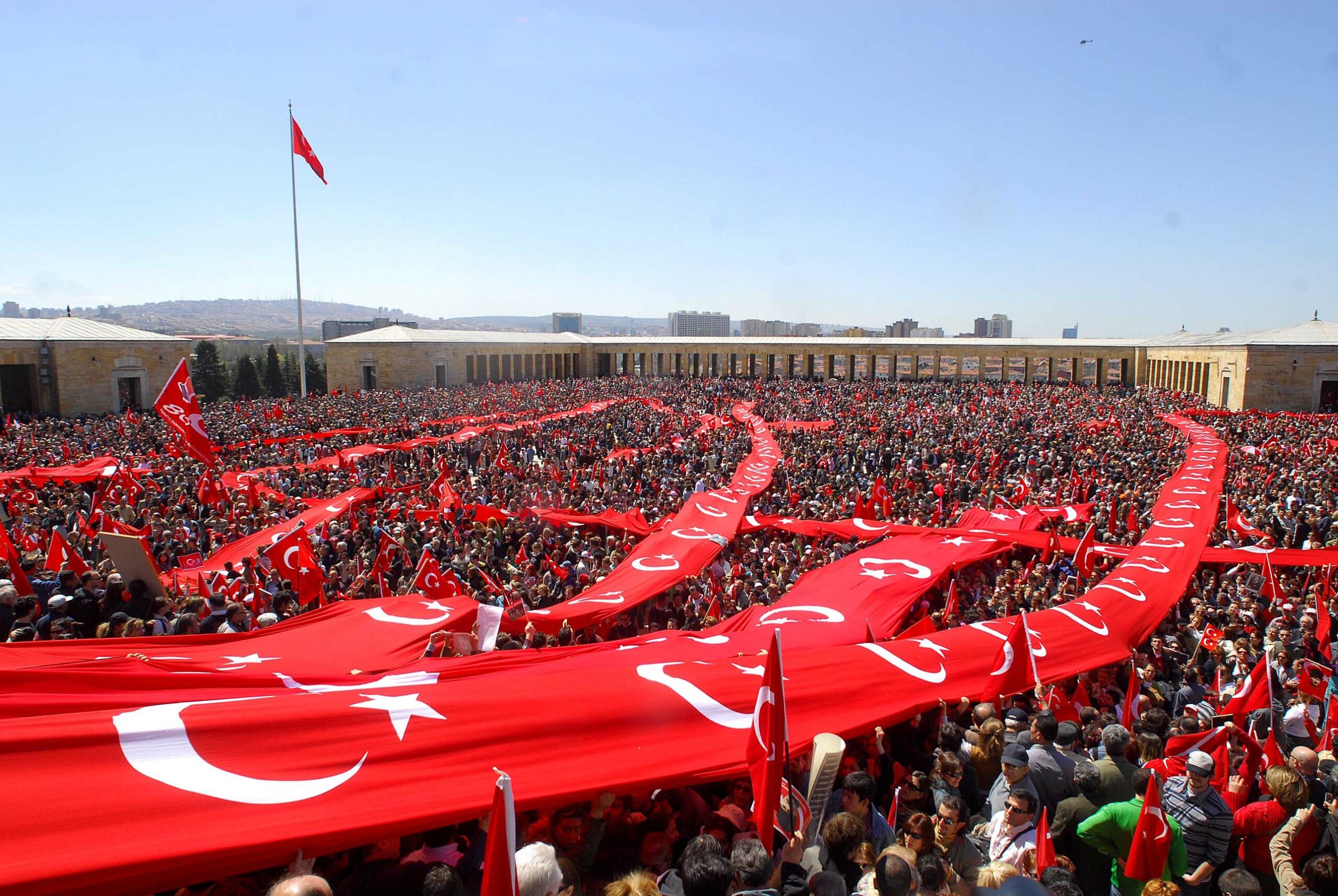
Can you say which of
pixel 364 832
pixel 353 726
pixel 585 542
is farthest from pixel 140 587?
pixel 585 542

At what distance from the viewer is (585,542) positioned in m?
11.9

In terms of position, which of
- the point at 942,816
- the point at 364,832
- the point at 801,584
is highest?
the point at 364,832

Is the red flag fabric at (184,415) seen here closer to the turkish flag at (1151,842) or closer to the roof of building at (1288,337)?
the turkish flag at (1151,842)

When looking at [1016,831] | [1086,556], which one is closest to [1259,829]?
[1016,831]

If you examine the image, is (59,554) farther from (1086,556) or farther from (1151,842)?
(1086,556)

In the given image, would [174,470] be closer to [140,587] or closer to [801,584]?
[140,587]

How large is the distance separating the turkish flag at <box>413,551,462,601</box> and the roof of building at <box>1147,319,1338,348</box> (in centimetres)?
3977

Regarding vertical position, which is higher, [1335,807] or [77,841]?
[77,841]

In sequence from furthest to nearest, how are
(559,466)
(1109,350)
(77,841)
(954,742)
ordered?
(1109,350), (559,466), (954,742), (77,841)

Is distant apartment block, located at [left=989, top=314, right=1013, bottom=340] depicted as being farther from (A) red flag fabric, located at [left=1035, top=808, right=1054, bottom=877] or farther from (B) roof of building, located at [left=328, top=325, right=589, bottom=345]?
(A) red flag fabric, located at [left=1035, top=808, right=1054, bottom=877]

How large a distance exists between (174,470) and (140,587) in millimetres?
11407

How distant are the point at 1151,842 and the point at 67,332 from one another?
42817 millimetres

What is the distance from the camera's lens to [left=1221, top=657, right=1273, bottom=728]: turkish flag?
237 inches

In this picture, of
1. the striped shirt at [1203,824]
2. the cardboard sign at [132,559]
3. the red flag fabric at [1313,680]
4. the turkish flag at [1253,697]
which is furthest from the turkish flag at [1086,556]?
the cardboard sign at [132,559]
